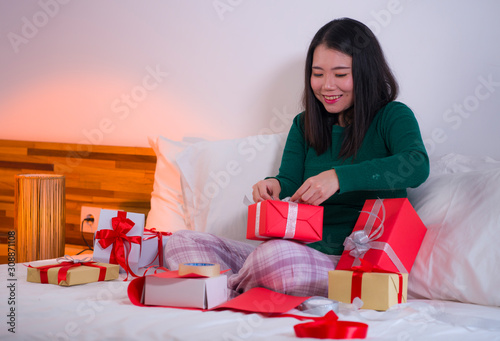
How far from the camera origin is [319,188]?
3.79 feet

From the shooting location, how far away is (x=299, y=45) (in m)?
1.78

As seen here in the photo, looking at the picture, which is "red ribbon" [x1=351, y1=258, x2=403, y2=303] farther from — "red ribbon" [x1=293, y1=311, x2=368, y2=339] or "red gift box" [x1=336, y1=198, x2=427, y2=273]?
"red ribbon" [x1=293, y1=311, x2=368, y2=339]

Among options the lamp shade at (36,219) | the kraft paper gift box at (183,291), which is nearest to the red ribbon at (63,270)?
the kraft paper gift box at (183,291)

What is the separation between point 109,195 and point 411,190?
4.06 feet

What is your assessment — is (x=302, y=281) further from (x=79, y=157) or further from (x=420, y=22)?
(x=79, y=157)

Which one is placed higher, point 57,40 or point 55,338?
point 57,40

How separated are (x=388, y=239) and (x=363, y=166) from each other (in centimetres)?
19

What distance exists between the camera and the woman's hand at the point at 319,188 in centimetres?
116

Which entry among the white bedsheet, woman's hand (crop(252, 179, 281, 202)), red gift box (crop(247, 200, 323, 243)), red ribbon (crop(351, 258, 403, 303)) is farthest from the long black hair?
the white bedsheet

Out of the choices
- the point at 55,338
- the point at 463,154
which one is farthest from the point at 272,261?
the point at 463,154

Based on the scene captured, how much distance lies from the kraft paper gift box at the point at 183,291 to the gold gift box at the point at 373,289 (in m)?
0.24

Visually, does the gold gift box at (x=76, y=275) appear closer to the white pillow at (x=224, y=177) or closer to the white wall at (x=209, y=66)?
the white pillow at (x=224, y=177)

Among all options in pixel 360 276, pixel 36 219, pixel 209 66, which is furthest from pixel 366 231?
pixel 36 219

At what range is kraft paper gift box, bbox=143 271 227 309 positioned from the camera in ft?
3.20
